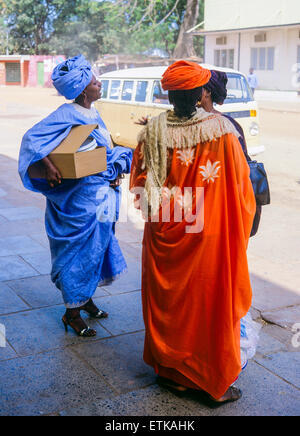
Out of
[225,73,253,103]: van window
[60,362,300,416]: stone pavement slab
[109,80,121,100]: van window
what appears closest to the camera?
[60,362,300,416]: stone pavement slab

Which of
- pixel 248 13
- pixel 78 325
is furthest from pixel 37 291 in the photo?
pixel 248 13

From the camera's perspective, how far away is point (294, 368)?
3.18 metres

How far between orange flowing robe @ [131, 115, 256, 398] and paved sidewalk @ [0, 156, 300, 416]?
0.26 metres

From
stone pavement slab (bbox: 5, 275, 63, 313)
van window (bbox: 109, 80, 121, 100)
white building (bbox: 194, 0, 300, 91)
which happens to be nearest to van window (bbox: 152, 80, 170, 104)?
van window (bbox: 109, 80, 121, 100)

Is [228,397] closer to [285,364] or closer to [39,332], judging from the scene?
[285,364]

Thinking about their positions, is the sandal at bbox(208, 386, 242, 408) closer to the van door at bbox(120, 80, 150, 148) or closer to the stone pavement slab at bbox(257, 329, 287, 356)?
the stone pavement slab at bbox(257, 329, 287, 356)

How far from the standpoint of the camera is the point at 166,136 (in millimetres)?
2697

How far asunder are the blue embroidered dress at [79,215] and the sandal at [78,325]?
125 mm

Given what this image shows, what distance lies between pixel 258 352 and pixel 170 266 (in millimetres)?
1056

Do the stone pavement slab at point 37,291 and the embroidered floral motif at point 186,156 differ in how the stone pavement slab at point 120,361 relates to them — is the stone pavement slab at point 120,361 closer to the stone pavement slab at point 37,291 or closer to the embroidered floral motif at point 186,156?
the stone pavement slab at point 37,291

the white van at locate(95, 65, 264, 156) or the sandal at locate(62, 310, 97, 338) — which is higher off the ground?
the white van at locate(95, 65, 264, 156)

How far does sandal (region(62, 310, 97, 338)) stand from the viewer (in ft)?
11.4

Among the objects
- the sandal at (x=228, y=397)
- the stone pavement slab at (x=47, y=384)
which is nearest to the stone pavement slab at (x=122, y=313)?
the stone pavement slab at (x=47, y=384)

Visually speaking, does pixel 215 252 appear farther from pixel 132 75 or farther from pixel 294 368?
pixel 132 75
